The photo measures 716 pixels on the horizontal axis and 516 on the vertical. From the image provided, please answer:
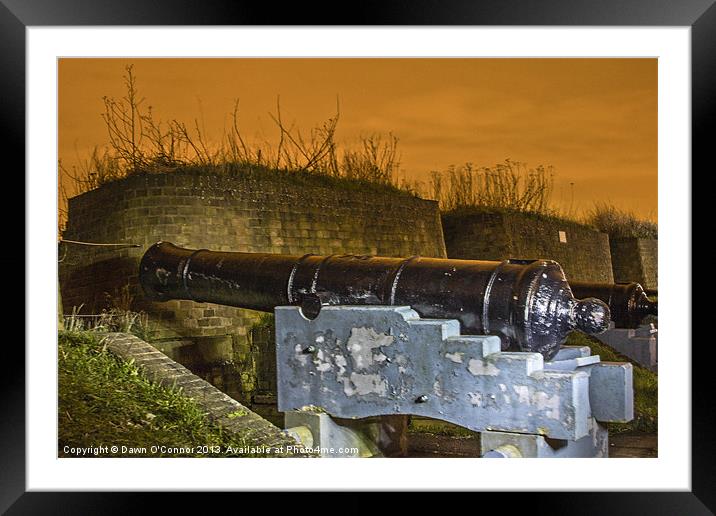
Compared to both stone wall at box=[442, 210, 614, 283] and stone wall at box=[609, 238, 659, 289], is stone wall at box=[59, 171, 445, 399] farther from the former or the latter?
stone wall at box=[609, 238, 659, 289]

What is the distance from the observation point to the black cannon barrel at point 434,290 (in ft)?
15.7

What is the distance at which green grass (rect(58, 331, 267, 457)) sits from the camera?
17.7 feet

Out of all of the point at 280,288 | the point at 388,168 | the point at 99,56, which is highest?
the point at 99,56

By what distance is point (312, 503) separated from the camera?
4949 mm

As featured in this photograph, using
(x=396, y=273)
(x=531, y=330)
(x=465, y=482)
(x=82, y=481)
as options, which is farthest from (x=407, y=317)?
(x=82, y=481)

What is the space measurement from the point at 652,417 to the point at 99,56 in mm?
4224

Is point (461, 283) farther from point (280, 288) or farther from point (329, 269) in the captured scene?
point (280, 288)

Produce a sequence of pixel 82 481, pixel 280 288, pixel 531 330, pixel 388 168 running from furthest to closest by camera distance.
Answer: pixel 388 168 < pixel 280 288 < pixel 82 481 < pixel 531 330

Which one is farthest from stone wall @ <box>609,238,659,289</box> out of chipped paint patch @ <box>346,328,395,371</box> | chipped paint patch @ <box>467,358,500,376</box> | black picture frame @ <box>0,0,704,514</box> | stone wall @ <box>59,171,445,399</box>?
stone wall @ <box>59,171,445,399</box>

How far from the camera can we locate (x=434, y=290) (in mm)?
5051

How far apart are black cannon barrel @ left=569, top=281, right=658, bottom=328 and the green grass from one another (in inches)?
107

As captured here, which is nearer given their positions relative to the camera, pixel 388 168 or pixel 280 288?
pixel 280 288

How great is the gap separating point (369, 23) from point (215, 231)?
3286 mm

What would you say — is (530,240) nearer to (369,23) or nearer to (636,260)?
(636,260)
